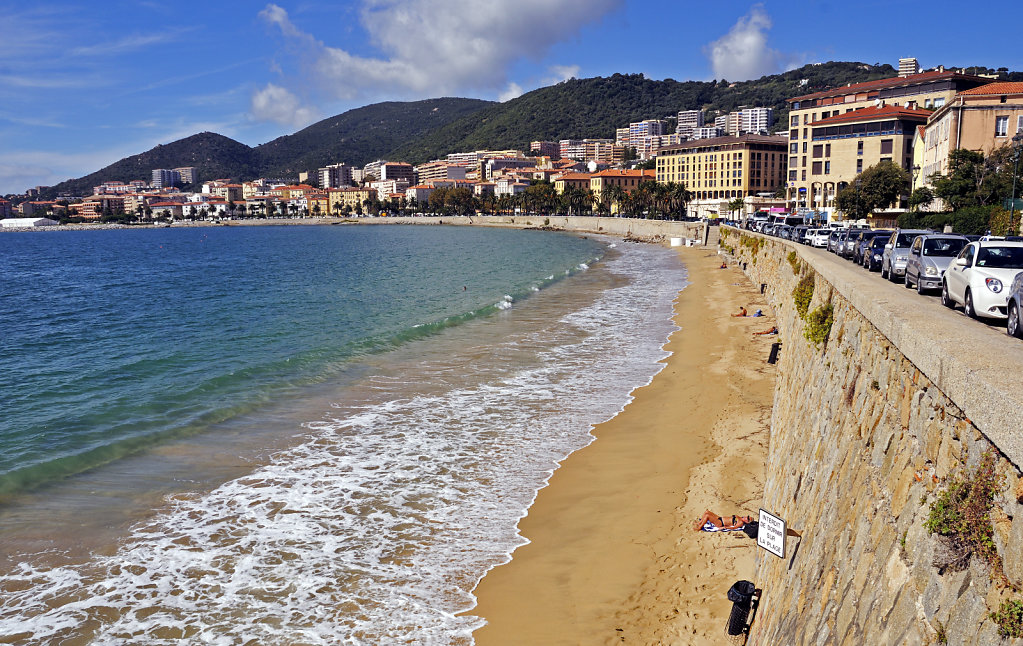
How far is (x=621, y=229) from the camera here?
4906 inches

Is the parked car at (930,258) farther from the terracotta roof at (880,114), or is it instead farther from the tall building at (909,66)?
the tall building at (909,66)

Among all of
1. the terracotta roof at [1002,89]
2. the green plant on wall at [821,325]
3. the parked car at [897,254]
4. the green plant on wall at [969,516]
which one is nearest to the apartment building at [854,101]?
the terracotta roof at [1002,89]

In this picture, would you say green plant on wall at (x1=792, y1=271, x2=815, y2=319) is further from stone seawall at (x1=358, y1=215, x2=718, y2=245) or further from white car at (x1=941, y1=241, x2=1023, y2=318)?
stone seawall at (x1=358, y1=215, x2=718, y2=245)

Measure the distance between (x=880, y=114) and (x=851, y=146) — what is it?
213 inches

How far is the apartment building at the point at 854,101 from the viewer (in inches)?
3563

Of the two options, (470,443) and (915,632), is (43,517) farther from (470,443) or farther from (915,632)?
(915,632)

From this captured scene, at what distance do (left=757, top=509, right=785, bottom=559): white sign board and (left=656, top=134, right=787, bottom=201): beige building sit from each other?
134 meters

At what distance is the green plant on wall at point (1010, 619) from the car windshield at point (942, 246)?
596 inches

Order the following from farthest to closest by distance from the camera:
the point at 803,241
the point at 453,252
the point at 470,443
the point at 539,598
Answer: the point at 453,252 → the point at 803,241 → the point at 470,443 → the point at 539,598

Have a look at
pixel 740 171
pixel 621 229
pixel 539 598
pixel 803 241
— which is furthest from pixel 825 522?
pixel 740 171

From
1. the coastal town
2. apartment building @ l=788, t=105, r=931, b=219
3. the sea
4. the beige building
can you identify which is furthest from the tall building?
the sea

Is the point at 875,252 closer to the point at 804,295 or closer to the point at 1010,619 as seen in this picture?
the point at 804,295

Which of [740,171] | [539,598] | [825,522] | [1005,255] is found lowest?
[539,598]

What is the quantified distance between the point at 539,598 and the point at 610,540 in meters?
1.87
